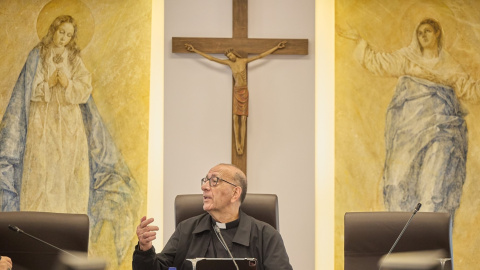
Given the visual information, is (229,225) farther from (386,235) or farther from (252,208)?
(386,235)

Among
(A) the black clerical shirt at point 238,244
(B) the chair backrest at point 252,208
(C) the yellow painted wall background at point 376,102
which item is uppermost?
(C) the yellow painted wall background at point 376,102

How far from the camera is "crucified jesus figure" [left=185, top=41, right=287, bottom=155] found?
645 cm

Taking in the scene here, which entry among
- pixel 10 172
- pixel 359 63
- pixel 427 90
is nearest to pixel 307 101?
pixel 359 63

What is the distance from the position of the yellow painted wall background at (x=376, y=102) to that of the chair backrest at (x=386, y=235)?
91.4 inches

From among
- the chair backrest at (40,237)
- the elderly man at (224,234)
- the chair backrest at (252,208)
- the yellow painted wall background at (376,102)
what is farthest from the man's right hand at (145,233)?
the yellow painted wall background at (376,102)

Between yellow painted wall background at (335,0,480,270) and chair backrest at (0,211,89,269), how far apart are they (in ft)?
9.96

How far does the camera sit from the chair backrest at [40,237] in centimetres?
381

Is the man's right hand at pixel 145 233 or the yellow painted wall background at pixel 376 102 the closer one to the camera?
the man's right hand at pixel 145 233

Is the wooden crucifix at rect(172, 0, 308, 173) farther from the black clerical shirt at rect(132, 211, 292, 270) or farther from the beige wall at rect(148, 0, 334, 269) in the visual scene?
the black clerical shirt at rect(132, 211, 292, 270)

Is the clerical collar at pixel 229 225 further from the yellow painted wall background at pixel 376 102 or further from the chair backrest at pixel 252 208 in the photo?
the yellow painted wall background at pixel 376 102

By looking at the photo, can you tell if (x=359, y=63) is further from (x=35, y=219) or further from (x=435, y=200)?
(x=35, y=219)

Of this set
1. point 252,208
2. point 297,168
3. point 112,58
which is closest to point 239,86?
point 297,168

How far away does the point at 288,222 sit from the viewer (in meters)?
6.54

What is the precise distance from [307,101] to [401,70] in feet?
2.79
